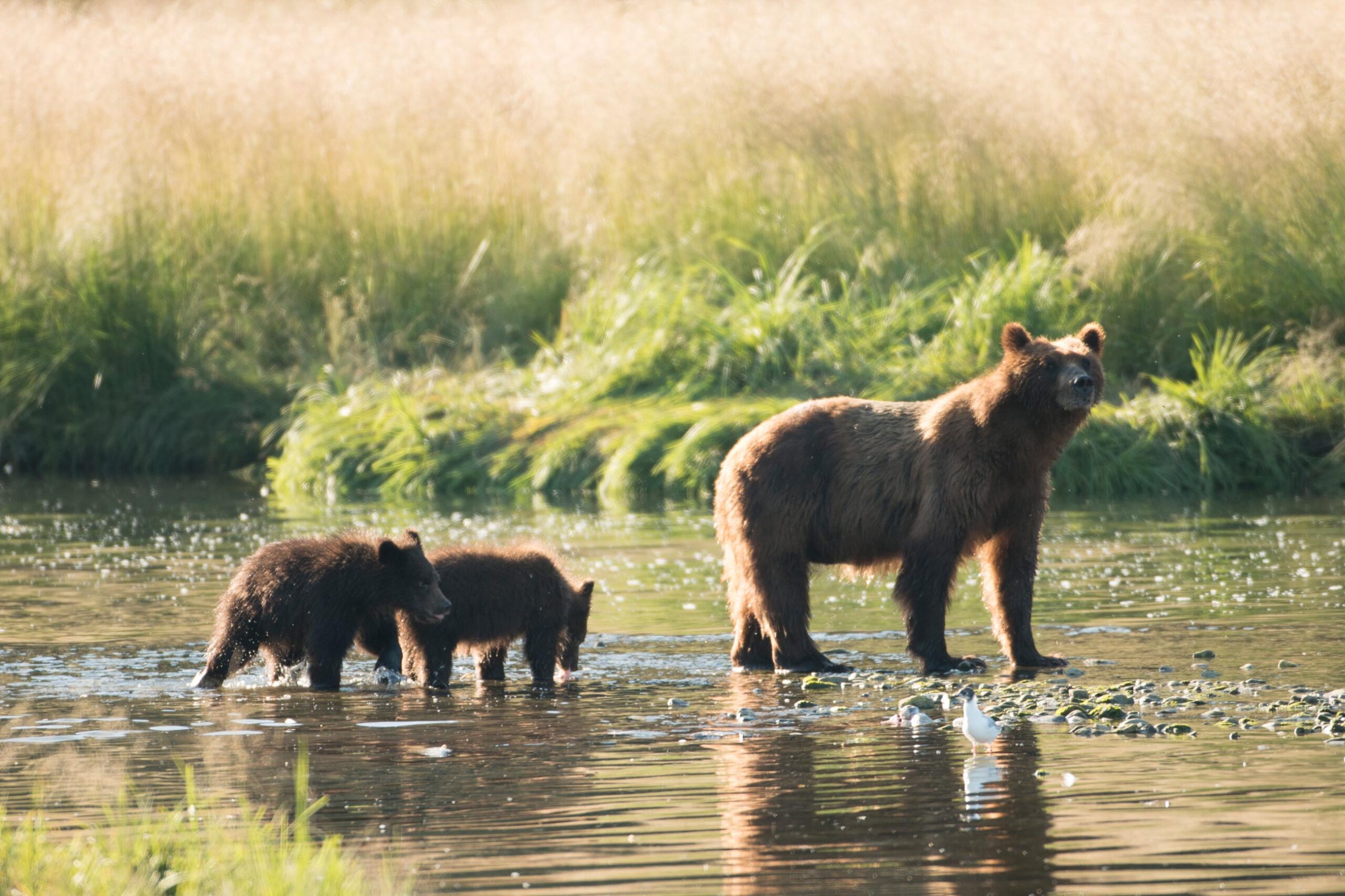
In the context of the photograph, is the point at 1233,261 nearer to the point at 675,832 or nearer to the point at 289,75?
the point at 289,75

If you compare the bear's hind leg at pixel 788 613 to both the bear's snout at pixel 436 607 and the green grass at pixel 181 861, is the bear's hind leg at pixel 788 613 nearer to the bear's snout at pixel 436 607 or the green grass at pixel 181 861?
the bear's snout at pixel 436 607

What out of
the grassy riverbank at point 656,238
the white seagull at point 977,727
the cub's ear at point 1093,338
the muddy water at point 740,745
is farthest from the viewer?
the grassy riverbank at point 656,238

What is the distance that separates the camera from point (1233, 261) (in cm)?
1655

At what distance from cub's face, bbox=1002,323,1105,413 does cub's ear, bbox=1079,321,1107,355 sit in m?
0.17

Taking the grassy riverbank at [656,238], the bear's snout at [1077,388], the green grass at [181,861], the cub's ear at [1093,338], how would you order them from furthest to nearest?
the grassy riverbank at [656,238], the cub's ear at [1093,338], the bear's snout at [1077,388], the green grass at [181,861]

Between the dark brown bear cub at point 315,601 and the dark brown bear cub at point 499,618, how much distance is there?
19 centimetres

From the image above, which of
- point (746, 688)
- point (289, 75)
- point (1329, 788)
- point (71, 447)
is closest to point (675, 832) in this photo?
point (1329, 788)

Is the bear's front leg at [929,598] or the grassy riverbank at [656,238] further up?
the grassy riverbank at [656,238]

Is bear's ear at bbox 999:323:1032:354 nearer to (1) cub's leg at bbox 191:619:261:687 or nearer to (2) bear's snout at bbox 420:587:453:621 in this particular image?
(2) bear's snout at bbox 420:587:453:621

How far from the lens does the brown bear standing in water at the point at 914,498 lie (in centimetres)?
905

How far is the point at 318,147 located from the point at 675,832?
15145 mm

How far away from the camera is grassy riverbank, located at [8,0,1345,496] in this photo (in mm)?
16484

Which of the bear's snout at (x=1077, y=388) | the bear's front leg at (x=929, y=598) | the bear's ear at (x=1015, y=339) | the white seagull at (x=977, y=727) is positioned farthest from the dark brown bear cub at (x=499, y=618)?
the white seagull at (x=977, y=727)

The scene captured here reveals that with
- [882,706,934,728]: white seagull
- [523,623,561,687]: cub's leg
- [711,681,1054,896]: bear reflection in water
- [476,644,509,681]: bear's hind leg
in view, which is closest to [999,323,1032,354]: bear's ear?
[882,706,934,728]: white seagull
